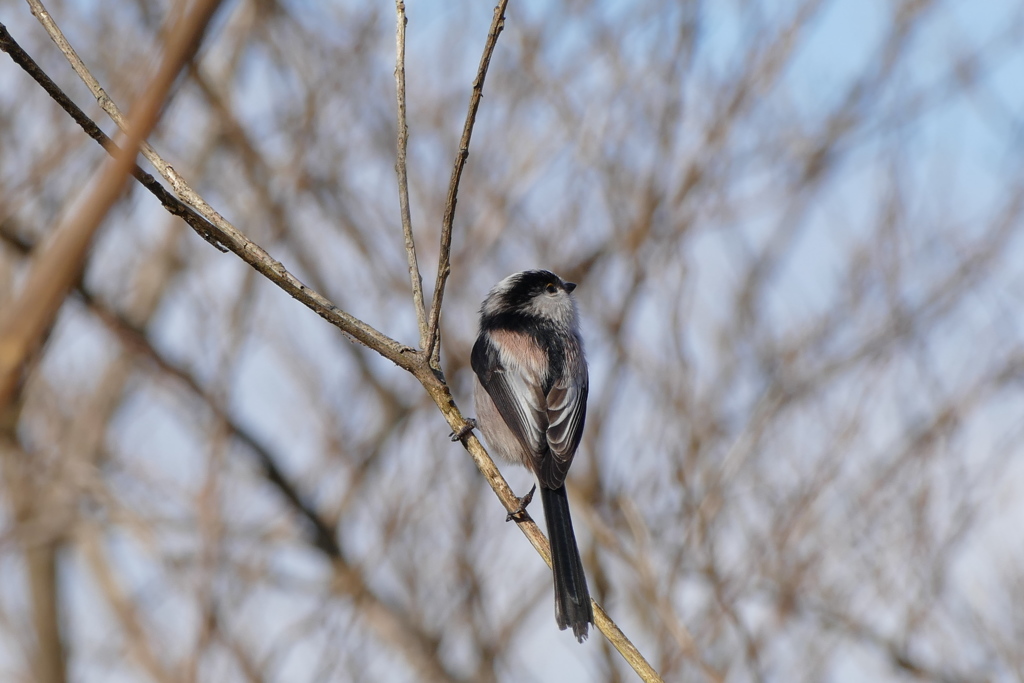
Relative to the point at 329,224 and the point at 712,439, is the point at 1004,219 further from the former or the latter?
the point at 329,224

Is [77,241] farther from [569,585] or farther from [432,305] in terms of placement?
[569,585]

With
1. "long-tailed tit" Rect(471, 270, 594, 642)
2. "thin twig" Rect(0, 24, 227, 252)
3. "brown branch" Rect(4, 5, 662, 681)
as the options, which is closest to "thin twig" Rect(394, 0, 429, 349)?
"brown branch" Rect(4, 5, 662, 681)

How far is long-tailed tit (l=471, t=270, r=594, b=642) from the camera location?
3.33 metres

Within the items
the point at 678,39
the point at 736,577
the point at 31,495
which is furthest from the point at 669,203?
the point at 31,495

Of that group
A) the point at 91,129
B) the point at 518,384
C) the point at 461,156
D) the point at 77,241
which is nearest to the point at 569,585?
the point at 518,384

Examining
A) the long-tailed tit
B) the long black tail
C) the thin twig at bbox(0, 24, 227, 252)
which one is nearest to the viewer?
the thin twig at bbox(0, 24, 227, 252)

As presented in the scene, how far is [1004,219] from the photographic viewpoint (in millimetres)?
6523

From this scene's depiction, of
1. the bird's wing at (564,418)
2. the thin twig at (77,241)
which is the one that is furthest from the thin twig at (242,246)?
the thin twig at (77,241)

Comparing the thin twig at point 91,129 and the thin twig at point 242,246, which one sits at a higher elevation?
the thin twig at point 242,246

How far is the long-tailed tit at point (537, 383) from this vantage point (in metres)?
3.33

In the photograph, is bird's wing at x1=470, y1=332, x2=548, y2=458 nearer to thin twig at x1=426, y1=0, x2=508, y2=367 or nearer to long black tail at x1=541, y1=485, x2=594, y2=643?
long black tail at x1=541, y1=485, x2=594, y2=643

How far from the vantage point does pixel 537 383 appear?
3721 millimetres

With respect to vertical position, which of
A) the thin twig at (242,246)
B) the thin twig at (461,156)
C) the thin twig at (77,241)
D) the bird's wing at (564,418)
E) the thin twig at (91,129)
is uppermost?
the bird's wing at (564,418)

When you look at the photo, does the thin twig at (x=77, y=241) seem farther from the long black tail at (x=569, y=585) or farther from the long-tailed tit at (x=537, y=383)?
the long-tailed tit at (x=537, y=383)
